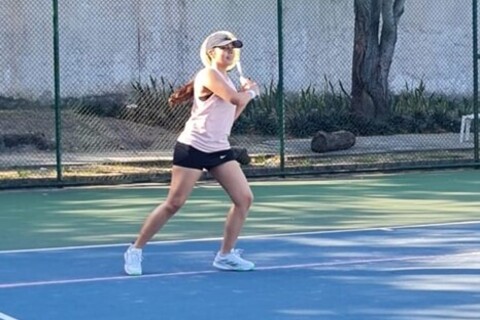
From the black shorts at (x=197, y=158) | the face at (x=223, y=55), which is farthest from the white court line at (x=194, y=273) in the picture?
the face at (x=223, y=55)

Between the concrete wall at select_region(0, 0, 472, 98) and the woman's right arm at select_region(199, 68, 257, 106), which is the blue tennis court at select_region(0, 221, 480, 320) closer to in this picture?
the woman's right arm at select_region(199, 68, 257, 106)

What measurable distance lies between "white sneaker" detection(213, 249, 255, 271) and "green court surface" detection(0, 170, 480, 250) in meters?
1.90

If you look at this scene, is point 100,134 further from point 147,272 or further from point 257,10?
point 147,272

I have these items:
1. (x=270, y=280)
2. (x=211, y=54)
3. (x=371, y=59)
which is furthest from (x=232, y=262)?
(x=371, y=59)

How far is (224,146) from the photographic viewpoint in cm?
956

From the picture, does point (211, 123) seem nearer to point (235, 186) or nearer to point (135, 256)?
point (235, 186)

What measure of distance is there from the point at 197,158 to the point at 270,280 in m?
0.99

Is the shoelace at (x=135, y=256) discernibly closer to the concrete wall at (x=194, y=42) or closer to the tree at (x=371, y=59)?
the tree at (x=371, y=59)

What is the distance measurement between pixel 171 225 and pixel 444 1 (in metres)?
14.9

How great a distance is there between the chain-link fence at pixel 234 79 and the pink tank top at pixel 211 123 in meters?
8.83

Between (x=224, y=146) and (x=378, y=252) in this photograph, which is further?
(x=378, y=252)

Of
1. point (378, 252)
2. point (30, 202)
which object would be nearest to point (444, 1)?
point (30, 202)

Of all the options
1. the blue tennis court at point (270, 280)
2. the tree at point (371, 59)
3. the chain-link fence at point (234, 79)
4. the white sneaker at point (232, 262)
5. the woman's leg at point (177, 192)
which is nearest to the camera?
the blue tennis court at point (270, 280)

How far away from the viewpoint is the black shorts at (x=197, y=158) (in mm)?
9504
